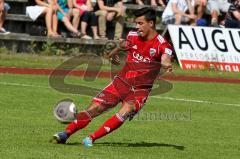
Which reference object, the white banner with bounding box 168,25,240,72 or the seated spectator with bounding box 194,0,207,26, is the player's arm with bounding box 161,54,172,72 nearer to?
the white banner with bounding box 168,25,240,72

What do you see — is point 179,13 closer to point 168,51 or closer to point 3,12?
point 3,12

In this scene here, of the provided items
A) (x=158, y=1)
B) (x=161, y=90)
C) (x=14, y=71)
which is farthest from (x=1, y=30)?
(x=161, y=90)

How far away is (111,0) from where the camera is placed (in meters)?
24.8

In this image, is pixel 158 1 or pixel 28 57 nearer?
pixel 28 57

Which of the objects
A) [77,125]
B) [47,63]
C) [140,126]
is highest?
[77,125]

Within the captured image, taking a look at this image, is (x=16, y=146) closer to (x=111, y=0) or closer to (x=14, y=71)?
(x=14, y=71)

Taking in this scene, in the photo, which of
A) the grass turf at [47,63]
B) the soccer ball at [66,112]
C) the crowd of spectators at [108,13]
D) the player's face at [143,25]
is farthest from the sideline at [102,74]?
the player's face at [143,25]

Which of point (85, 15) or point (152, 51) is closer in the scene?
point (152, 51)

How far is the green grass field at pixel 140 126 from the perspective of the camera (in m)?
10.5

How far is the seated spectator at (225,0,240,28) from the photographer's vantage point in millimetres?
25250

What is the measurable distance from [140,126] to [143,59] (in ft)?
9.61

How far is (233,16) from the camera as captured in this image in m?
25.4

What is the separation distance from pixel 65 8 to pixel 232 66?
534 cm

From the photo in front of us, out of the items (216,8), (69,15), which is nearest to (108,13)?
(69,15)
